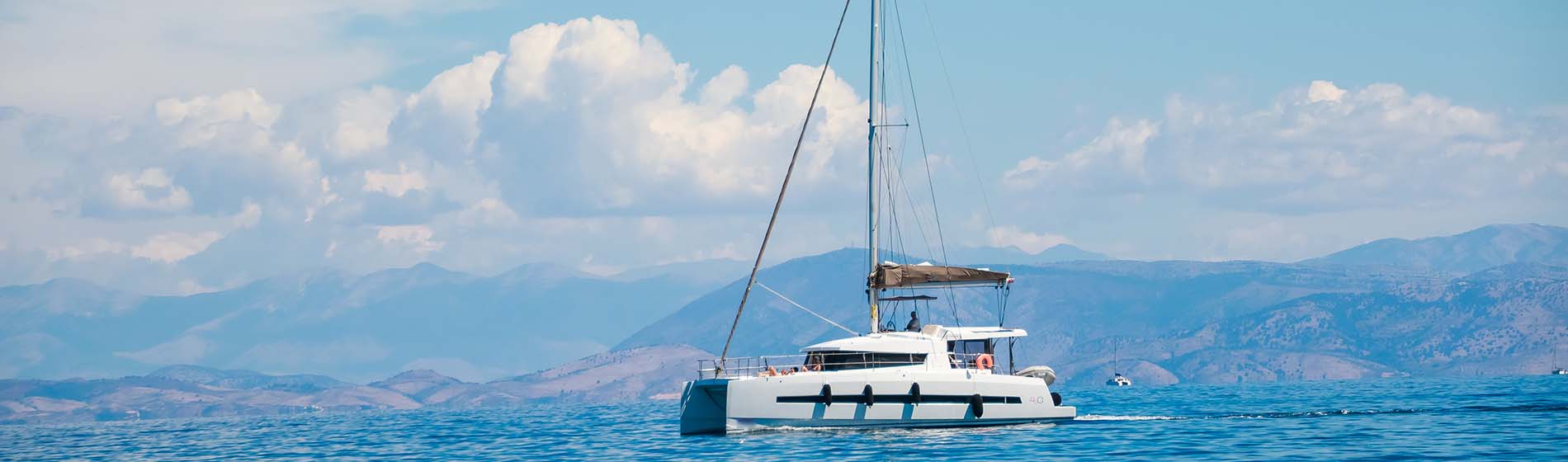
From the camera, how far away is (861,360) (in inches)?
2822

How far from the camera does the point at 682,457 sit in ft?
211

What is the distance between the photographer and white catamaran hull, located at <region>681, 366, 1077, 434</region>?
69500 mm

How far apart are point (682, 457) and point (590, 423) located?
62.8 metres

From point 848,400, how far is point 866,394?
74cm

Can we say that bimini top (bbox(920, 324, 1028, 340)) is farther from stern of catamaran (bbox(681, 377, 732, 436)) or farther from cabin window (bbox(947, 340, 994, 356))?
stern of catamaran (bbox(681, 377, 732, 436))

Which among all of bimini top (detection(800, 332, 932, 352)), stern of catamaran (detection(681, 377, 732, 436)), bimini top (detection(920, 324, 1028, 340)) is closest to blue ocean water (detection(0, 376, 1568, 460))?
stern of catamaran (detection(681, 377, 732, 436))

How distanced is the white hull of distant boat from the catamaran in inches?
1.3

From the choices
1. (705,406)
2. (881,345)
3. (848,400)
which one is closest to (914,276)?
(881,345)

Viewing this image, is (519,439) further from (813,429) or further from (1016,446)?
(1016,446)

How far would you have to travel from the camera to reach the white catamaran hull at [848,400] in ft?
228

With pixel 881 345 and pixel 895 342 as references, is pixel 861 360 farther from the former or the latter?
pixel 895 342

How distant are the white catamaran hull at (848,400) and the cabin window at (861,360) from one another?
71 cm

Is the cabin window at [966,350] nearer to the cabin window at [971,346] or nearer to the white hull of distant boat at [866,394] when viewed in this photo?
the cabin window at [971,346]

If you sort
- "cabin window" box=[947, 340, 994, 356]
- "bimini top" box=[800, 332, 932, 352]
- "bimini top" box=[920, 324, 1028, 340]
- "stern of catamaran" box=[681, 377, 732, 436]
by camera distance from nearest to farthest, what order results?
1. "stern of catamaran" box=[681, 377, 732, 436]
2. "bimini top" box=[800, 332, 932, 352]
3. "bimini top" box=[920, 324, 1028, 340]
4. "cabin window" box=[947, 340, 994, 356]
